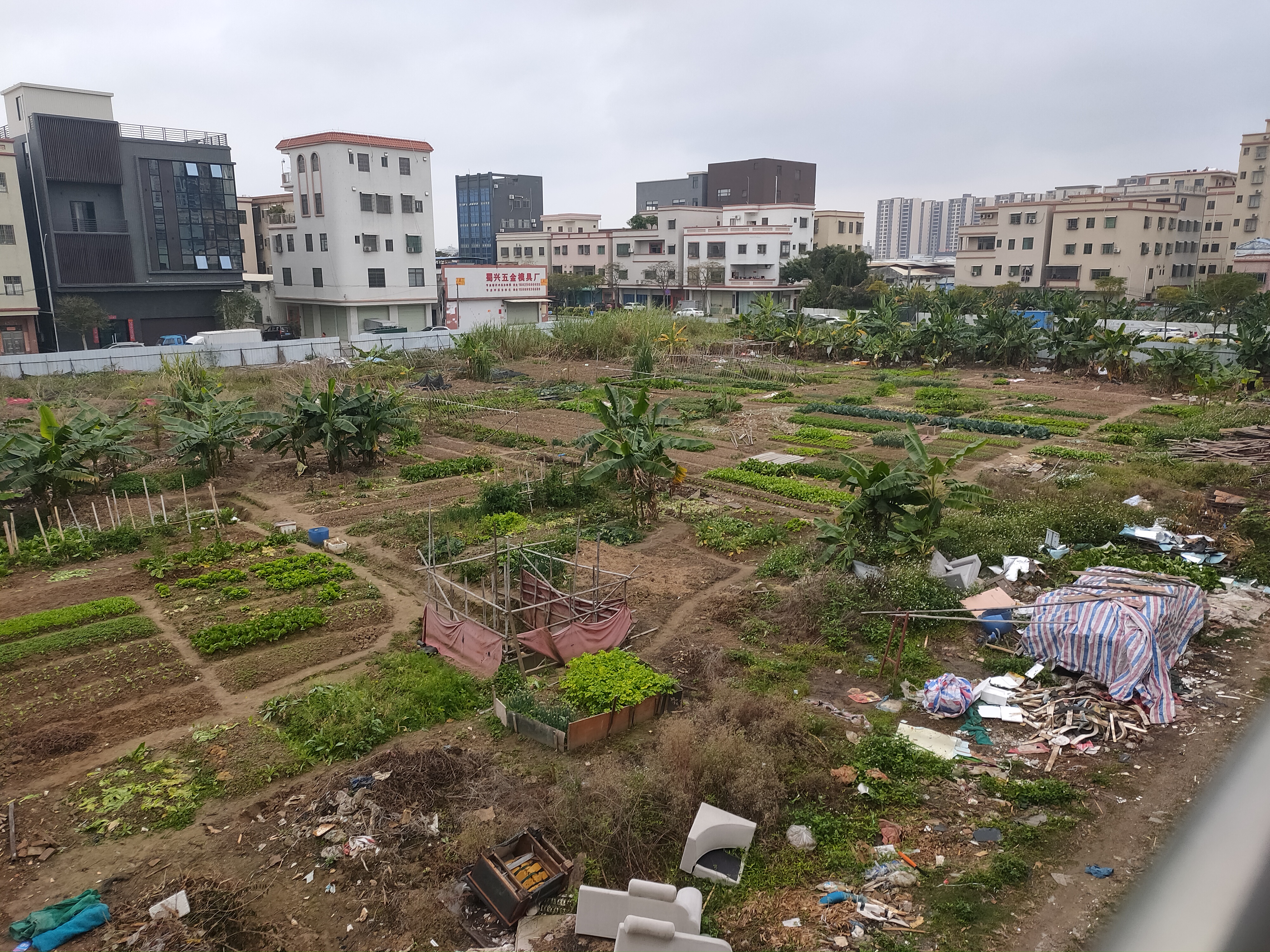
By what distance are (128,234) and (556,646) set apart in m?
44.4

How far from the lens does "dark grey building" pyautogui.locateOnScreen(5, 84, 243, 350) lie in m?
41.5

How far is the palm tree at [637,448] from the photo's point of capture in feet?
52.6

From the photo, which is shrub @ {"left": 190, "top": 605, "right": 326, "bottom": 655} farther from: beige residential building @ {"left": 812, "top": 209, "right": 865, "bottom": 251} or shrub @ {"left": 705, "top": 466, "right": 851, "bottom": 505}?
beige residential building @ {"left": 812, "top": 209, "right": 865, "bottom": 251}

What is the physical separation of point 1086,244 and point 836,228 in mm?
22785

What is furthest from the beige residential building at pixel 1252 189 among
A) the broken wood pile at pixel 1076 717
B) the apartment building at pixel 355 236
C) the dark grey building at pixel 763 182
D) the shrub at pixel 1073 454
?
the broken wood pile at pixel 1076 717

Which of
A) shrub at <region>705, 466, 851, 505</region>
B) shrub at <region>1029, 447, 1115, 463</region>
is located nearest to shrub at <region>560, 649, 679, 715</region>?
shrub at <region>705, 466, 851, 505</region>

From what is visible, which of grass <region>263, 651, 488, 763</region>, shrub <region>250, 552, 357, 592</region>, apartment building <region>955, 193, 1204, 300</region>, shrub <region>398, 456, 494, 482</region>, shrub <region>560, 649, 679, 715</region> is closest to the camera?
grass <region>263, 651, 488, 763</region>

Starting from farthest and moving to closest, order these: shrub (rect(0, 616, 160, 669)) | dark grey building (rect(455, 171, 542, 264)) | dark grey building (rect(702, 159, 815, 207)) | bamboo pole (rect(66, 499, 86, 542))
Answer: dark grey building (rect(455, 171, 542, 264)) → dark grey building (rect(702, 159, 815, 207)) → bamboo pole (rect(66, 499, 86, 542)) → shrub (rect(0, 616, 160, 669))

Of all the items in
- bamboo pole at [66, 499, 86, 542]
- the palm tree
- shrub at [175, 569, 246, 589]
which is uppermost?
the palm tree

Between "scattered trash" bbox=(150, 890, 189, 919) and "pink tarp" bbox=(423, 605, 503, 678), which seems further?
"pink tarp" bbox=(423, 605, 503, 678)

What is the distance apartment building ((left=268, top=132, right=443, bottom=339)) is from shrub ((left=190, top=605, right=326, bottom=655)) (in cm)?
3822

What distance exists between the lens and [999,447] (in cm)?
2327

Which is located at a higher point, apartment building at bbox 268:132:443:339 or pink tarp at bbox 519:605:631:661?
apartment building at bbox 268:132:443:339

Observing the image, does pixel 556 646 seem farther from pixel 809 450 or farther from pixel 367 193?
pixel 367 193
